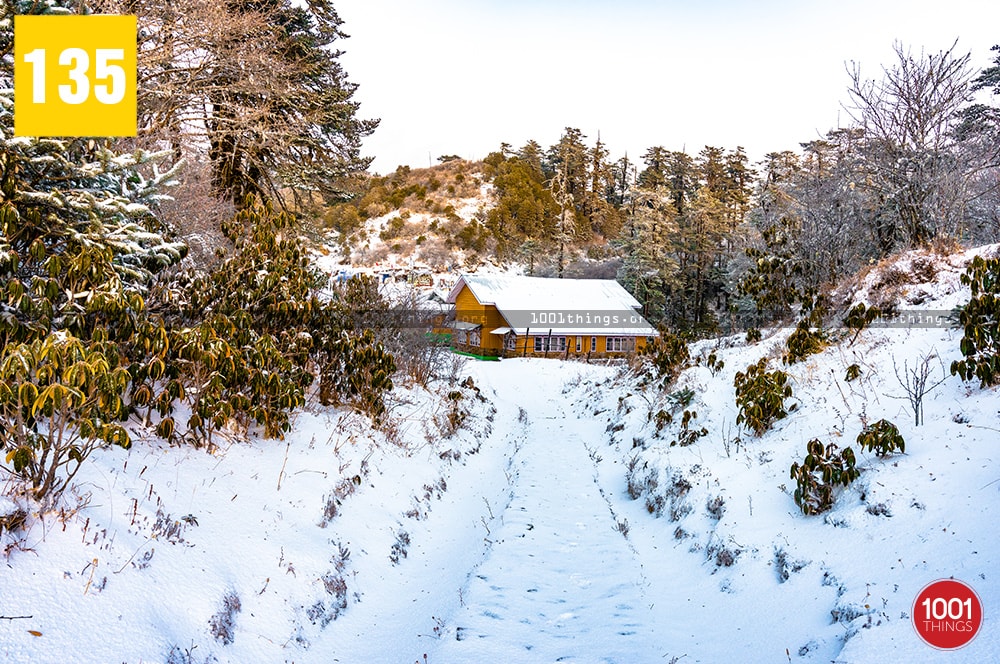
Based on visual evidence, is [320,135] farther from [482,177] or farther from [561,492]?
[482,177]

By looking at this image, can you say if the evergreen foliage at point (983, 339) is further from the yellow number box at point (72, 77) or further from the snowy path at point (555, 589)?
A: the yellow number box at point (72, 77)

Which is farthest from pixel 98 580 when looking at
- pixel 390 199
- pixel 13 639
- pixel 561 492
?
pixel 390 199

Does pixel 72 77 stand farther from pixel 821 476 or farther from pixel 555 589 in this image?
pixel 821 476

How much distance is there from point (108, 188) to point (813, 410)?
958 cm

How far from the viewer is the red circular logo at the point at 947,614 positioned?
3543 millimetres

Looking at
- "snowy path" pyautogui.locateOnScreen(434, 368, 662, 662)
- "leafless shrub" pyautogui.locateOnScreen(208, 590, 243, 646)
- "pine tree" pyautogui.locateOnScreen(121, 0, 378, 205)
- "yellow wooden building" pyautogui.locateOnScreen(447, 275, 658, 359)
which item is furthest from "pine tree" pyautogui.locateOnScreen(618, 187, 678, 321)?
"leafless shrub" pyautogui.locateOnScreen(208, 590, 243, 646)

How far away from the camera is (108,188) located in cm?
583

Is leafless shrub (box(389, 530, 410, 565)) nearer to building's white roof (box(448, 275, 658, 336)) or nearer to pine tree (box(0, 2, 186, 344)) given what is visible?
pine tree (box(0, 2, 186, 344))

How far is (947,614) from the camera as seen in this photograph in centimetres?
376

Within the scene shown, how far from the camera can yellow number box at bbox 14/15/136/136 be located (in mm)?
5352

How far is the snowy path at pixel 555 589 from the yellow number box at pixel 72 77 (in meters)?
6.60

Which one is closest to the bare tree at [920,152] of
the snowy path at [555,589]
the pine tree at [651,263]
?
the snowy path at [555,589]

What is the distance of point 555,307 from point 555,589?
31.5m

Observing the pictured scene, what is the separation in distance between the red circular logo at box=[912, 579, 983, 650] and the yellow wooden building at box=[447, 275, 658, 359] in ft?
103
